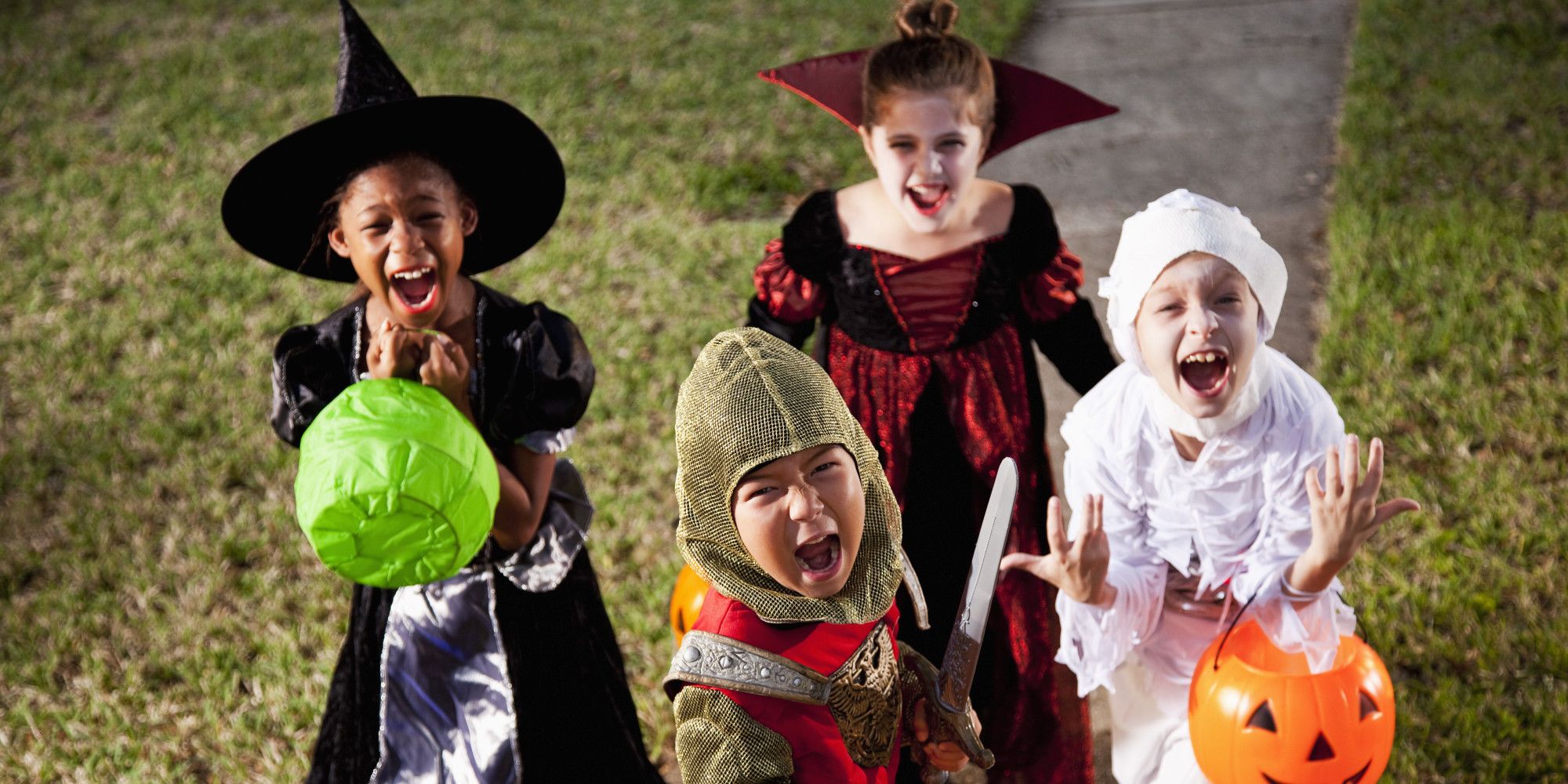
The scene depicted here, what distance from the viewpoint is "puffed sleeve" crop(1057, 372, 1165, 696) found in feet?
8.20

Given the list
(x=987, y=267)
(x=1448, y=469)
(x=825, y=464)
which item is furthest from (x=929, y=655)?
(x=1448, y=469)

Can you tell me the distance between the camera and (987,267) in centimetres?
296

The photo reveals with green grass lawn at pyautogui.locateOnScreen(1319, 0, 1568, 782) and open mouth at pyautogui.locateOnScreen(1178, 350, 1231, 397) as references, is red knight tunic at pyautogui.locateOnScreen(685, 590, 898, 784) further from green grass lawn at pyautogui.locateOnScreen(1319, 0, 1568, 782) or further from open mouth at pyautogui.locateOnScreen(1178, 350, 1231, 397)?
green grass lawn at pyautogui.locateOnScreen(1319, 0, 1568, 782)

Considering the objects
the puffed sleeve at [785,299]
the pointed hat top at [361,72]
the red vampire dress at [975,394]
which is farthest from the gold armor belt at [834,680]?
the pointed hat top at [361,72]

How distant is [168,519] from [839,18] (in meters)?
5.20

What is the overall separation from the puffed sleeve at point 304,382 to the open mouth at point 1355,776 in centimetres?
183

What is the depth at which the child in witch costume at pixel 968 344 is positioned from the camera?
297 centimetres

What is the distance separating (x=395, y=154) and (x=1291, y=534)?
1749mm

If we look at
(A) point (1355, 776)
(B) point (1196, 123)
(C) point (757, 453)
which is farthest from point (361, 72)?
(B) point (1196, 123)

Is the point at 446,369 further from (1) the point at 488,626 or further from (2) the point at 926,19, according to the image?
(2) the point at 926,19

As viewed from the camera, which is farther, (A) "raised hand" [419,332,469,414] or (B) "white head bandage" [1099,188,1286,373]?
(A) "raised hand" [419,332,469,414]

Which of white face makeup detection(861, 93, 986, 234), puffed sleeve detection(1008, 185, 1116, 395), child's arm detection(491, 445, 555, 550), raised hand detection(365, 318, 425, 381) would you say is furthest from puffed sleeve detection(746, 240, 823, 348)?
raised hand detection(365, 318, 425, 381)

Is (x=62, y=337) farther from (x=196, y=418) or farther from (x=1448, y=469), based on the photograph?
(x=1448, y=469)

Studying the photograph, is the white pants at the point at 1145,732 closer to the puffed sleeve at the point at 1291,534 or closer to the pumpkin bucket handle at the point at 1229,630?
the pumpkin bucket handle at the point at 1229,630
